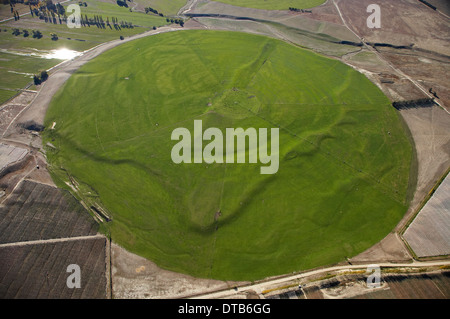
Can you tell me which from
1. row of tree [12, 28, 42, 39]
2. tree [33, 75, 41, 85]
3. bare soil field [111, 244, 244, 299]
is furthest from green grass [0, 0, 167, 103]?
bare soil field [111, 244, 244, 299]

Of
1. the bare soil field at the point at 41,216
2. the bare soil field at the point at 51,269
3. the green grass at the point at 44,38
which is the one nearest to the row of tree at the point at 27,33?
the green grass at the point at 44,38

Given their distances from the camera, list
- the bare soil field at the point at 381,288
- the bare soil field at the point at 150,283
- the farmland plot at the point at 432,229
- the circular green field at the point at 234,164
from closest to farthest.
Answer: the bare soil field at the point at 381,288 → the bare soil field at the point at 150,283 → the farmland plot at the point at 432,229 → the circular green field at the point at 234,164

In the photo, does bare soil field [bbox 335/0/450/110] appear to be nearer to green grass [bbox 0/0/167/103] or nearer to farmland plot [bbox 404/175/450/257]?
farmland plot [bbox 404/175/450/257]

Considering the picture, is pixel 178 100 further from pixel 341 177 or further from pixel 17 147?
pixel 341 177

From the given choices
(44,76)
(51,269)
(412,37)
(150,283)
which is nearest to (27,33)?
(44,76)

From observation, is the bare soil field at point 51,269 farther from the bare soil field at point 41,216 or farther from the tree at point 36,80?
the tree at point 36,80

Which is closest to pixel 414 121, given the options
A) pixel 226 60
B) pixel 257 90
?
pixel 257 90
